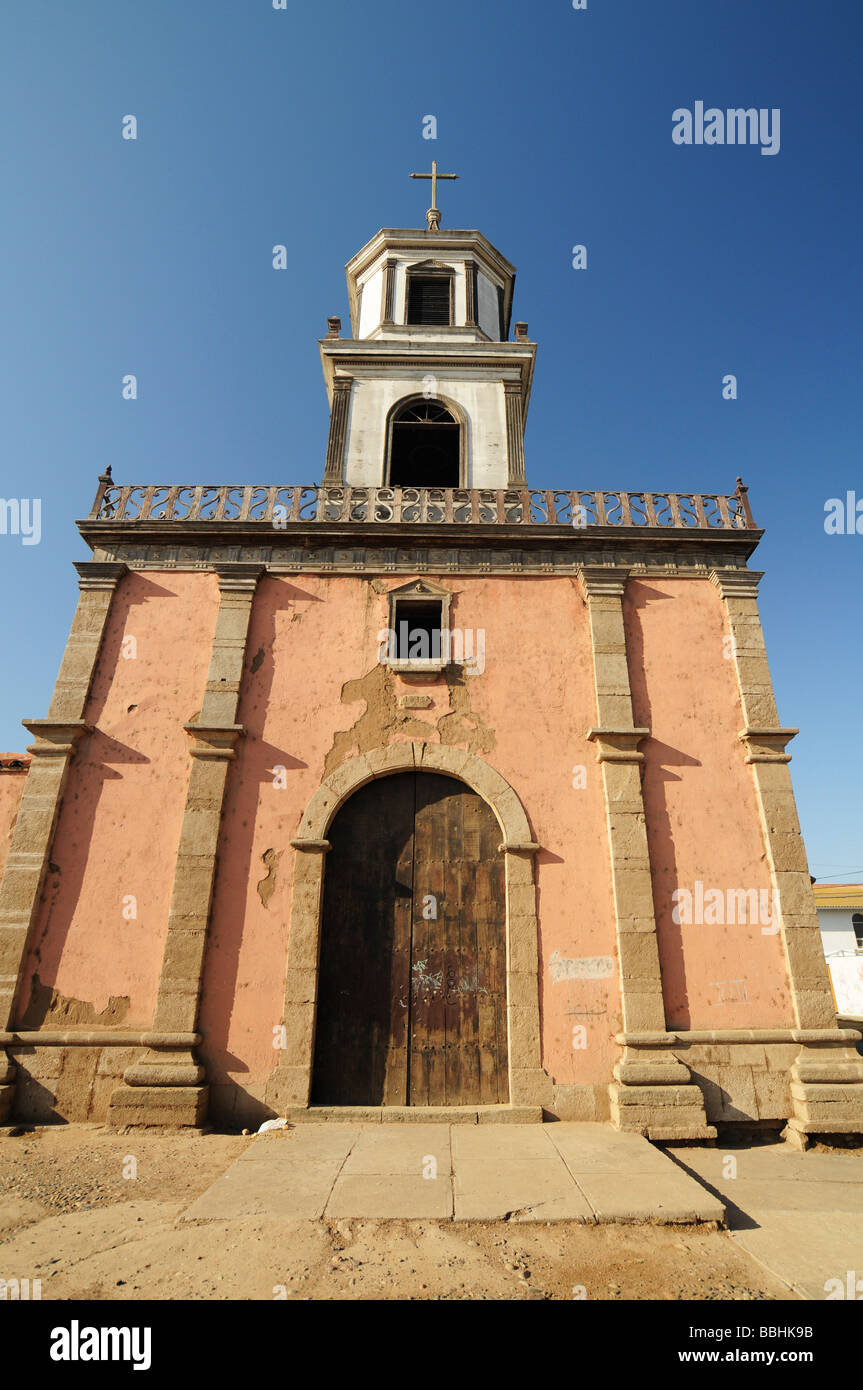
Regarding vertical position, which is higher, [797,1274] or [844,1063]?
[844,1063]

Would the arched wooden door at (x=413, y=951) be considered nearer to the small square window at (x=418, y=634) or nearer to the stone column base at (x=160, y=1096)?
the stone column base at (x=160, y=1096)

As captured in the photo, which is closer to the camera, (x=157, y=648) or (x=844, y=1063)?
(x=844, y=1063)

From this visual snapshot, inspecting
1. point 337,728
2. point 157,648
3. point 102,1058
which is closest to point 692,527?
point 337,728

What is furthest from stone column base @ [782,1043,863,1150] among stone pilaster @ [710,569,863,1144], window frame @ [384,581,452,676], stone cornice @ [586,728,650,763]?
window frame @ [384,581,452,676]

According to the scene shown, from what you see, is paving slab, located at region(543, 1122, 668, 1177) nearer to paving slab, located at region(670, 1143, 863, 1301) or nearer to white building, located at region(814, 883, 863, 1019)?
paving slab, located at region(670, 1143, 863, 1301)

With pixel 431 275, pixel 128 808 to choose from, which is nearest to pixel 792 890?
pixel 128 808

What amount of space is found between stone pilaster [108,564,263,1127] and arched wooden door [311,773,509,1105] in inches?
53.3

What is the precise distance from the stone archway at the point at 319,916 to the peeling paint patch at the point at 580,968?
0.73ft

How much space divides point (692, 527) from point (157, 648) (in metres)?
7.71

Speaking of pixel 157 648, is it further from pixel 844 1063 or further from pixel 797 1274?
pixel 844 1063

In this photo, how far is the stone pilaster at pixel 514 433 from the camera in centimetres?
1120

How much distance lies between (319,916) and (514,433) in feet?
29.0

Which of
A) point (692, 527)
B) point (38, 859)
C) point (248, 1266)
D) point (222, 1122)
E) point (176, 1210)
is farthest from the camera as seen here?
point (692, 527)

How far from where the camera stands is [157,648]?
340 inches
